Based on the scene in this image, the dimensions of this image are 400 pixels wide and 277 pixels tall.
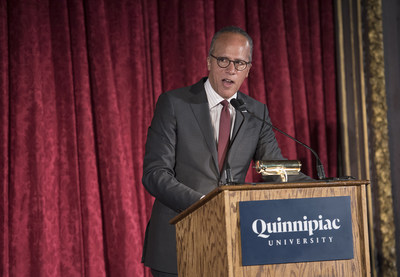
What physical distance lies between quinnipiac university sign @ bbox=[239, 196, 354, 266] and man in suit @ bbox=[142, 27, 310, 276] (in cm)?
47

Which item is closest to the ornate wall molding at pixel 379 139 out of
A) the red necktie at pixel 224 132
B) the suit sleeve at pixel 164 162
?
the red necktie at pixel 224 132

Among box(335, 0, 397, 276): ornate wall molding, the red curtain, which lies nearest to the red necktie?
the red curtain

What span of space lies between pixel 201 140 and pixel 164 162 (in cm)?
17

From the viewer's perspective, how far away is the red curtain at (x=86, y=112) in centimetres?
288

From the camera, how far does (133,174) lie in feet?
10.2

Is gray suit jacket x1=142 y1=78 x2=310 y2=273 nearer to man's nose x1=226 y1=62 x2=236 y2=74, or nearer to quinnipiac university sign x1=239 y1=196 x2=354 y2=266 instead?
man's nose x1=226 y1=62 x2=236 y2=74

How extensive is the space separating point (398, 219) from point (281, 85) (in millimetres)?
1160

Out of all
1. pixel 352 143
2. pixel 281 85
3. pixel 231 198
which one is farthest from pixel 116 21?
pixel 231 198

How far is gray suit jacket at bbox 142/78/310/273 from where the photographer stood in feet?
6.20

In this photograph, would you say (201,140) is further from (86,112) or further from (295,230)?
(86,112)

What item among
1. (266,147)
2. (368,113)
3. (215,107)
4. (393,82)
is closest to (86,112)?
(215,107)

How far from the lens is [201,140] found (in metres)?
1.99

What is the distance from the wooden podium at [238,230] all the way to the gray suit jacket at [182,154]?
13.5 inches

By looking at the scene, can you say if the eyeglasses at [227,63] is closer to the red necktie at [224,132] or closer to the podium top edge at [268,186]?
the red necktie at [224,132]
